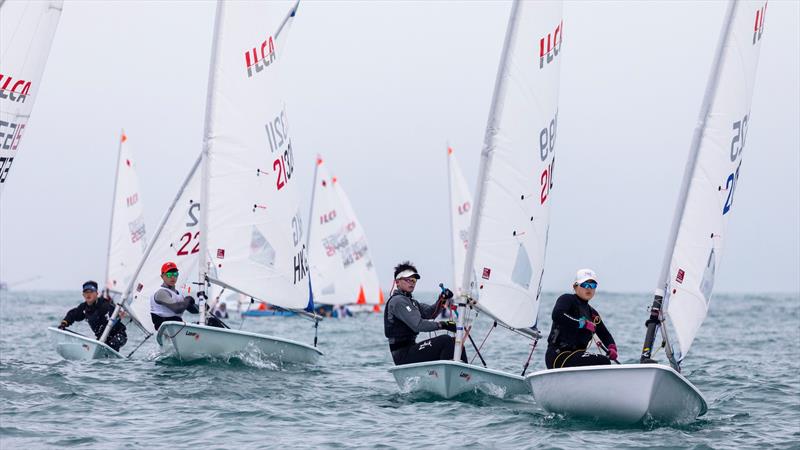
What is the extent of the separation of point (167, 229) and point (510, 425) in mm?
9145

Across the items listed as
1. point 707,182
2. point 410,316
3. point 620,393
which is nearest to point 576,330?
point 620,393

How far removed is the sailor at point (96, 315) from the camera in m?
16.5

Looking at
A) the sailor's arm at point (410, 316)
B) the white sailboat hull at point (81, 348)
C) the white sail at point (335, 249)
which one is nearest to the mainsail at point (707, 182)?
the sailor's arm at point (410, 316)

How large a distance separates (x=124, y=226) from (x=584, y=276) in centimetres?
1994

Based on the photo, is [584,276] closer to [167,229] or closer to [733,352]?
[167,229]

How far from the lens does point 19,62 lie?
11102mm

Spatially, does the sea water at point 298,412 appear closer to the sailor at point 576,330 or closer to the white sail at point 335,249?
the sailor at point 576,330

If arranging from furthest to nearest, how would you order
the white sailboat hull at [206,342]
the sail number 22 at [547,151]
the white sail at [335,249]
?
the white sail at [335,249] < the white sailboat hull at [206,342] < the sail number 22 at [547,151]

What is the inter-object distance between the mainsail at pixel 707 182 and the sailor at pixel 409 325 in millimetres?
2533

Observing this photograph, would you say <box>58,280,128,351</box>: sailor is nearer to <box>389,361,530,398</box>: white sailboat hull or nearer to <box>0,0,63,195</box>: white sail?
<box>0,0,63,195</box>: white sail

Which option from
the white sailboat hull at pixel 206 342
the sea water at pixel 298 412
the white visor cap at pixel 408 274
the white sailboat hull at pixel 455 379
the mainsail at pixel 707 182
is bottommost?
the sea water at pixel 298 412

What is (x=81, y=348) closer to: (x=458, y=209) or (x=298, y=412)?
(x=298, y=412)

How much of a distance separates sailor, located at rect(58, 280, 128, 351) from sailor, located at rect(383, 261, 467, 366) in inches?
239

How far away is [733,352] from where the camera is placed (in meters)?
22.6
